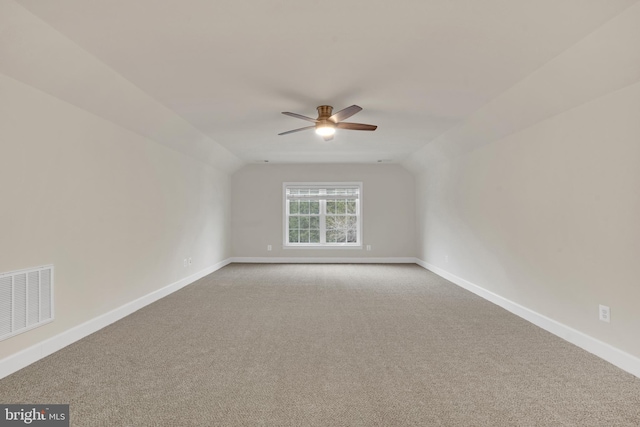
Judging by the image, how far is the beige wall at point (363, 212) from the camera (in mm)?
8523

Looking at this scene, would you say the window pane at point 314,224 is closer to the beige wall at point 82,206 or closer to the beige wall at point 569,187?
the beige wall at point 82,206

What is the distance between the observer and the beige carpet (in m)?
2.02

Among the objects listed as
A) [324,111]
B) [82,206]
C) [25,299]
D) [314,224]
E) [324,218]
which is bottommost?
[25,299]

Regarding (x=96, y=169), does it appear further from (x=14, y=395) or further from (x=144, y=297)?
(x=14, y=395)

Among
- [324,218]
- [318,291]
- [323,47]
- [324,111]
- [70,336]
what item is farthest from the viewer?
[324,218]

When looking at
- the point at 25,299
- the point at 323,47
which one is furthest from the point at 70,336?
the point at 323,47

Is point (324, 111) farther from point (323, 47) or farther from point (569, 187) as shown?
point (569, 187)

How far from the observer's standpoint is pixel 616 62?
8.14ft

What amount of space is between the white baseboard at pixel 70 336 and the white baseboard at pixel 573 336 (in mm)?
4366

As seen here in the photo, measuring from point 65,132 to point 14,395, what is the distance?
2.07 metres

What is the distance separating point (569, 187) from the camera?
3.26m

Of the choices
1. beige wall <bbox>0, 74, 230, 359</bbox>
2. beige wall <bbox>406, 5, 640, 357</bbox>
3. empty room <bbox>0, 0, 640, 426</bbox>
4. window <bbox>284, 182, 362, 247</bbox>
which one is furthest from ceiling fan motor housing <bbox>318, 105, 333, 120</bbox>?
window <bbox>284, 182, 362, 247</bbox>

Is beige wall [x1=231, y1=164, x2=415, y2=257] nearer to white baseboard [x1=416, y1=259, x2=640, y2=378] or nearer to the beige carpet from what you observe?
white baseboard [x1=416, y1=259, x2=640, y2=378]

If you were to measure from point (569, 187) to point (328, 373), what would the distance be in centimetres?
267
